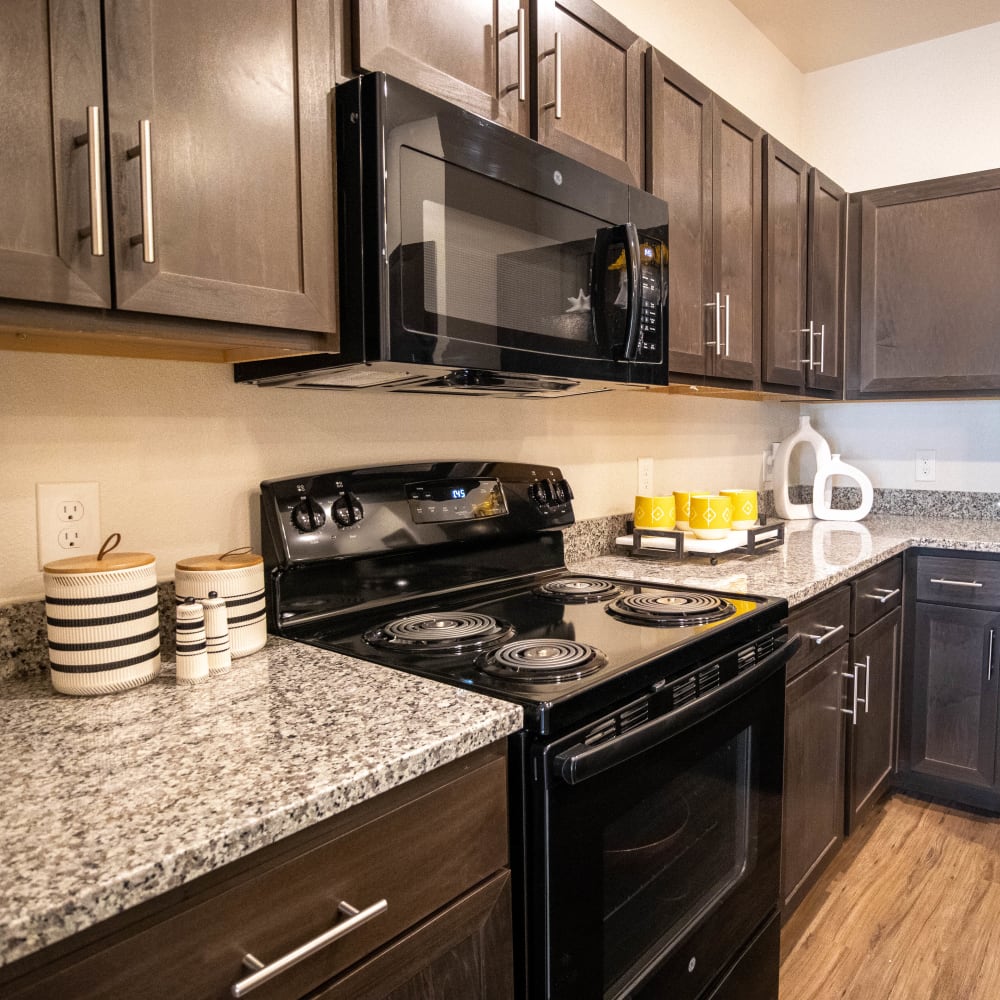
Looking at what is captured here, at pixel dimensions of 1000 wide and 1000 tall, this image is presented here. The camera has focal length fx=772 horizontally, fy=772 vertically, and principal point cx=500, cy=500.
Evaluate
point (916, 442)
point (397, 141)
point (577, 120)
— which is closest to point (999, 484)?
point (916, 442)

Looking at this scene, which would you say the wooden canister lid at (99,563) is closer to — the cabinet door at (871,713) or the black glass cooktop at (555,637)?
the black glass cooktop at (555,637)

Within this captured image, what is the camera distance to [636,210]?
1488 millimetres

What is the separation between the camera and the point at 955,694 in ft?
7.70

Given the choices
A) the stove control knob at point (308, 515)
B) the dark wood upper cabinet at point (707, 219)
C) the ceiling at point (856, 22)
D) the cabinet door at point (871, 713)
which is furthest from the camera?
the ceiling at point (856, 22)

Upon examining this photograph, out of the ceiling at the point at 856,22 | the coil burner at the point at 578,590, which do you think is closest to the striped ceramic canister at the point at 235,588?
the coil burner at the point at 578,590

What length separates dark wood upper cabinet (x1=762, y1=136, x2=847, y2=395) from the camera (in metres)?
2.24

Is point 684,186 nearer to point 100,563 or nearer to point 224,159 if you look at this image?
point 224,159

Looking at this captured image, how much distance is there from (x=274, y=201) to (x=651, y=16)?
5.86 ft

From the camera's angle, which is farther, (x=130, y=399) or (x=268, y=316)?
(x=130, y=399)

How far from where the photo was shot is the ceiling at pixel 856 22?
2.59 m

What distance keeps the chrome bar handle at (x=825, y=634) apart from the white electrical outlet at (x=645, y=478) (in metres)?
0.66

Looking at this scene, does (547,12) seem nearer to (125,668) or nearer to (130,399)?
(130,399)

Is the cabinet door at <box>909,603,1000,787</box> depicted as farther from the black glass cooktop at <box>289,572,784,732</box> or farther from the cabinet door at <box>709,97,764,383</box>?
the black glass cooktop at <box>289,572,784,732</box>

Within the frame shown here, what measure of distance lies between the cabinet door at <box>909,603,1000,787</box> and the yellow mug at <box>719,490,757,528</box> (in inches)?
26.4
